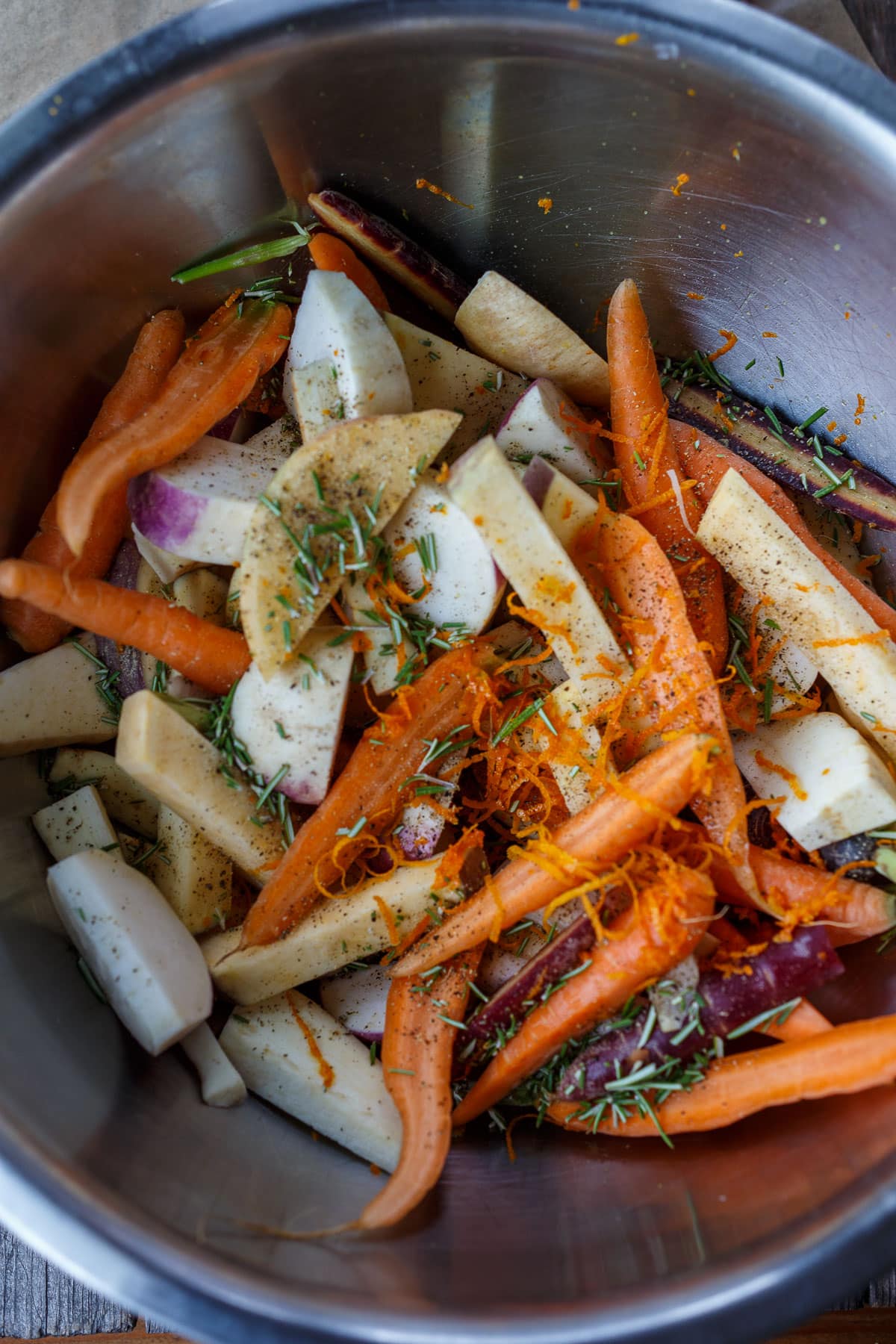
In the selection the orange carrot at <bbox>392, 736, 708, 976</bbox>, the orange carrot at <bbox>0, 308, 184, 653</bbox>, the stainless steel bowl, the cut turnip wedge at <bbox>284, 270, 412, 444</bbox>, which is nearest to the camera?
the stainless steel bowl

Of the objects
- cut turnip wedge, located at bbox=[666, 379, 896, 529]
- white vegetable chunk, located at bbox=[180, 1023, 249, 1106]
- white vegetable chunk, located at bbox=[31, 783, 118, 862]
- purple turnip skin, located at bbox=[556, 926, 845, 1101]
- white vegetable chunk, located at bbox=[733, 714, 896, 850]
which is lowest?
purple turnip skin, located at bbox=[556, 926, 845, 1101]

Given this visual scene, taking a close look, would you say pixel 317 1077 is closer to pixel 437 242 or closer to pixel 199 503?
pixel 199 503

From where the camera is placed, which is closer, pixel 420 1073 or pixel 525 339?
pixel 420 1073

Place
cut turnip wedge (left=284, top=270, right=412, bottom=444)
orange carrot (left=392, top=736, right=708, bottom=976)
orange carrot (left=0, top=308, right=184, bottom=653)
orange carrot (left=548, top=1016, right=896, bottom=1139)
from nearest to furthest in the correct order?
orange carrot (left=548, top=1016, right=896, bottom=1139)
orange carrot (left=392, top=736, right=708, bottom=976)
cut turnip wedge (left=284, top=270, right=412, bottom=444)
orange carrot (left=0, top=308, right=184, bottom=653)

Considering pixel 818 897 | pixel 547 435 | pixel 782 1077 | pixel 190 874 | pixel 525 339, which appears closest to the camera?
pixel 782 1077

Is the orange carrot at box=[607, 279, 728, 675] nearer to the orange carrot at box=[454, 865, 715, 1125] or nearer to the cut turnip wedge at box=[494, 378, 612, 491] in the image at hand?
the cut turnip wedge at box=[494, 378, 612, 491]

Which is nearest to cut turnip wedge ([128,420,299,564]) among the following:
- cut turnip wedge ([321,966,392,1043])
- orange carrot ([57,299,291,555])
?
orange carrot ([57,299,291,555])

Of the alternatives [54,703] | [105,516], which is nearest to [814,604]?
[105,516]

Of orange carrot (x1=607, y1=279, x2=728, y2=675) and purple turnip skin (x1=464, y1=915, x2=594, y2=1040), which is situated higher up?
orange carrot (x1=607, y1=279, x2=728, y2=675)
